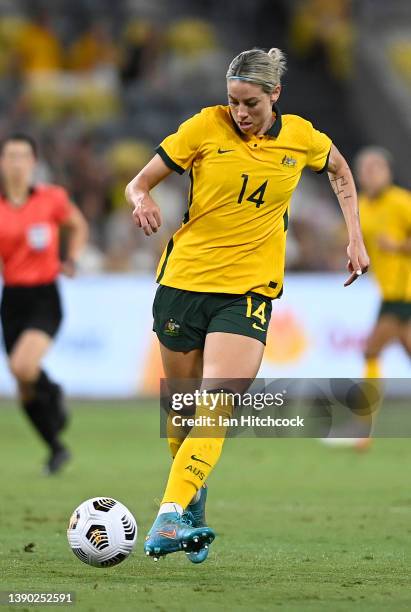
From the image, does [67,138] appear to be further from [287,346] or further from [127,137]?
[287,346]

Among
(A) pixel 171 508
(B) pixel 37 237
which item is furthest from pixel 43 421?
(A) pixel 171 508

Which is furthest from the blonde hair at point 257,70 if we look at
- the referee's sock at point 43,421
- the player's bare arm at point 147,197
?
the referee's sock at point 43,421

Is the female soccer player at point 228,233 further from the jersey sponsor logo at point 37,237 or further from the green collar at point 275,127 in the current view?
the jersey sponsor logo at point 37,237

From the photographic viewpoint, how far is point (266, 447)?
1334 cm

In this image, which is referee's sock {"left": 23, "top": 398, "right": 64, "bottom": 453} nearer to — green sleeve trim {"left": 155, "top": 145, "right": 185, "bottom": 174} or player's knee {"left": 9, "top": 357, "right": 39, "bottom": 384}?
player's knee {"left": 9, "top": 357, "right": 39, "bottom": 384}

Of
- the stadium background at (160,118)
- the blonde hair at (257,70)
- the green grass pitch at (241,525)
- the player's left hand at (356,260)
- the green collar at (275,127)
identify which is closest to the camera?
the green grass pitch at (241,525)

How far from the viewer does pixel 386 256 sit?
42.0 ft

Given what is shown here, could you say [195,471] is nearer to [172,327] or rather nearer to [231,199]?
[172,327]

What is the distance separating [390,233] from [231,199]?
21.7 feet

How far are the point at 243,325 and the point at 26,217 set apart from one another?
5118 mm

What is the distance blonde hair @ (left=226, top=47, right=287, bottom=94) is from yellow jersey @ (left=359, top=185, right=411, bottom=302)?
21.7 feet

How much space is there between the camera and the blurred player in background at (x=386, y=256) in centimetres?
1273

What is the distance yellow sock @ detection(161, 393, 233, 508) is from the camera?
19.7 ft

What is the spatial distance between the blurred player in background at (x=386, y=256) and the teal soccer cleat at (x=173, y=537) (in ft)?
23.0
